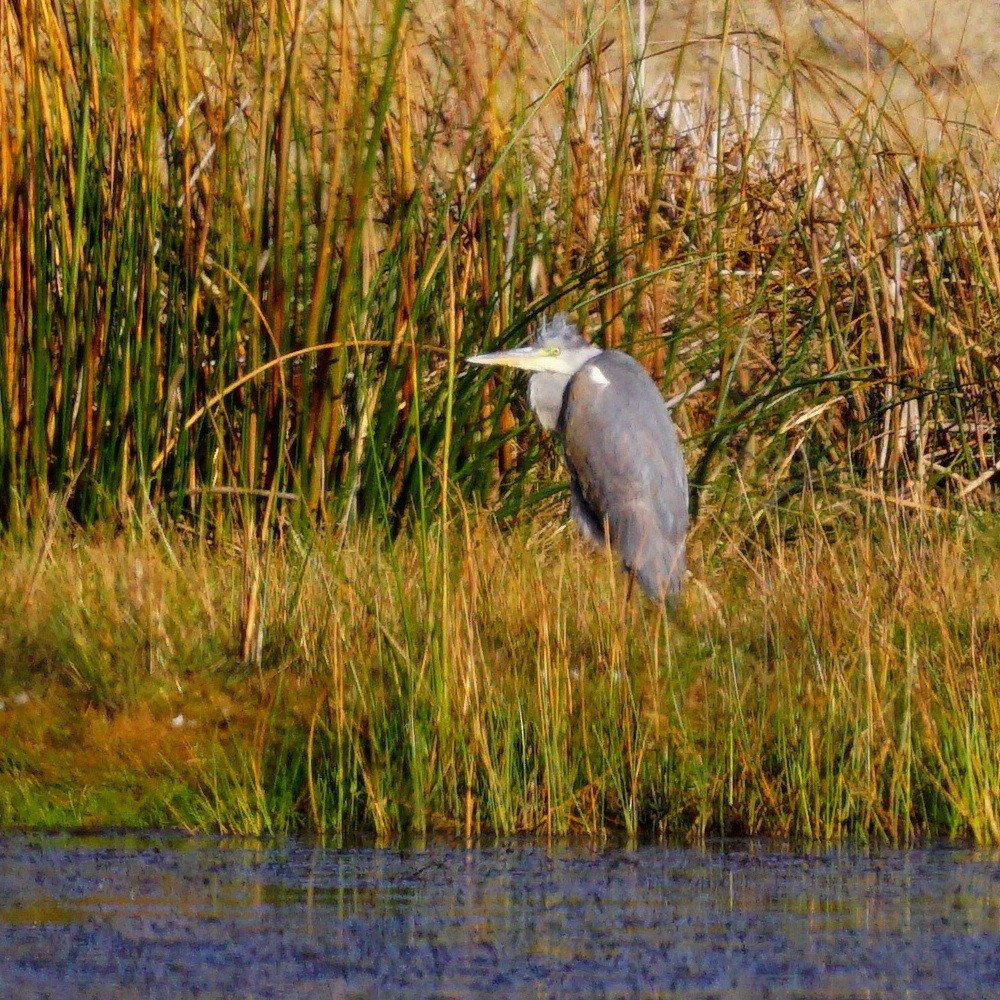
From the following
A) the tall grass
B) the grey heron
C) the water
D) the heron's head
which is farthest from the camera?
the grey heron

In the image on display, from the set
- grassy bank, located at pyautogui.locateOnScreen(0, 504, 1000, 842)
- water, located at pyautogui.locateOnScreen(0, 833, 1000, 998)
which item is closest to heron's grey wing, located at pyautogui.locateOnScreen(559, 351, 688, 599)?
grassy bank, located at pyautogui.locateOnScreen(0, 504, 1000, 842)

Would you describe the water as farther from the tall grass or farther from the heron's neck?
the heron's neck

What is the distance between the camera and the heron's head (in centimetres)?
598

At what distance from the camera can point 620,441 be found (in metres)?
6.24

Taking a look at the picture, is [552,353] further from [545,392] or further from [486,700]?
[486,700]

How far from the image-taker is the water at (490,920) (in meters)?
2.94

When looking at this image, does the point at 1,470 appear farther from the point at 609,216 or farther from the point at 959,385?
the point at 959,385

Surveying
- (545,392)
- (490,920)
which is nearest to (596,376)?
(545,392)

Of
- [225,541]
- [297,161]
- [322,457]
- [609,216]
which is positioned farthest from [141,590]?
[609,216]

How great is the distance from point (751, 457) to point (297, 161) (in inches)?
86.9

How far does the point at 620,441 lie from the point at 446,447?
2.30 m

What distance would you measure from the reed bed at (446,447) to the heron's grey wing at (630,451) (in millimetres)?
235

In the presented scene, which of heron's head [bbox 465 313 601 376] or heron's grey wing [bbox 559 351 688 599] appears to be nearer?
heron's head [bbox 465 313 601 376]

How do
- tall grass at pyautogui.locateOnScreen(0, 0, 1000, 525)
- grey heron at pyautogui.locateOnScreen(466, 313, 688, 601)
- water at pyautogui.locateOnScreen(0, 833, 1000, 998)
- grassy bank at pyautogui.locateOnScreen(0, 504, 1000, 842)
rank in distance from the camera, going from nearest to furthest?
water at pyautogui.locateOnScreen(0, 833, 1000, 998) < grassy bank at pyautogui.locateOnScreen(0, 504, 1000, 842) < tall grass at pyautogui.locateOnScreen(0, 0, 1000, 525) < grey heron at pyautogui.locateOnScreen(466, 313, 688, 601)
